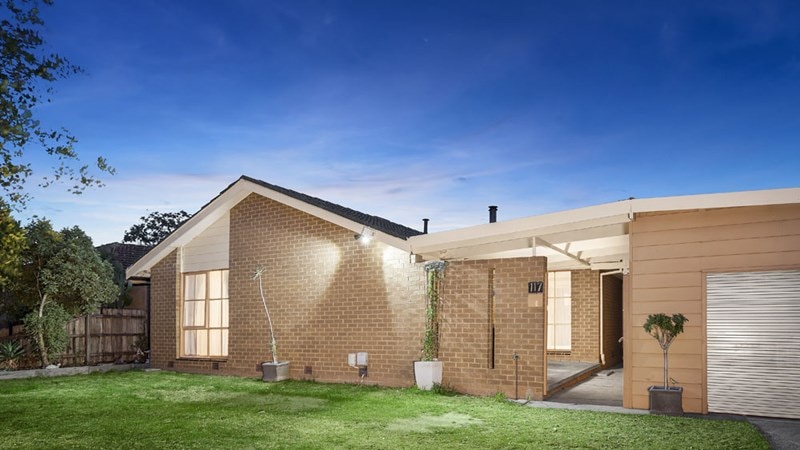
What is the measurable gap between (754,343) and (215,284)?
11110mm

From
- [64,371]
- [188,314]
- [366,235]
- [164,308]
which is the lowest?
[64,371]

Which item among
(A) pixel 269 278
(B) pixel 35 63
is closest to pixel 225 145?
(A) pixel 269 278

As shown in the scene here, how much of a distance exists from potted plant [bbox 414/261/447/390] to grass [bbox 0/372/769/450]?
1.04 feet

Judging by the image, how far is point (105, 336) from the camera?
1666 centimetres

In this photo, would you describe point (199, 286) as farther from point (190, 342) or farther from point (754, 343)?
point (754, 343)

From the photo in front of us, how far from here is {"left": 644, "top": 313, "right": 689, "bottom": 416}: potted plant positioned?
27.3 ft

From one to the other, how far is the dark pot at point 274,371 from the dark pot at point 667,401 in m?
7.09

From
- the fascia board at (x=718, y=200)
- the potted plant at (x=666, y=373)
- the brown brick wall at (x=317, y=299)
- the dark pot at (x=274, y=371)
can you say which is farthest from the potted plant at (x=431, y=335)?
the fascia board at (x=718, y=200)

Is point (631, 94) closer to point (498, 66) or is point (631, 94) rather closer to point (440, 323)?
point (498, 66)

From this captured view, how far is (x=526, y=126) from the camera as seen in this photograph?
1513 centimetres

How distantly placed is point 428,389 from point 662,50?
8.06m

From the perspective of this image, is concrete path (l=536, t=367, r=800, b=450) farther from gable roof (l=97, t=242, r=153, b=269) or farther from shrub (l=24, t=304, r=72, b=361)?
gable roof (l=97, t=242, r=153, b=269)

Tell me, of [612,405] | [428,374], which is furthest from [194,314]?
[612,405]

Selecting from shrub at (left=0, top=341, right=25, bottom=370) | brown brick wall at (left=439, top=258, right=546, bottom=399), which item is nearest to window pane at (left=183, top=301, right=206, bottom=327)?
shrub at (left=0, top=341, right=25, bottom=370)
